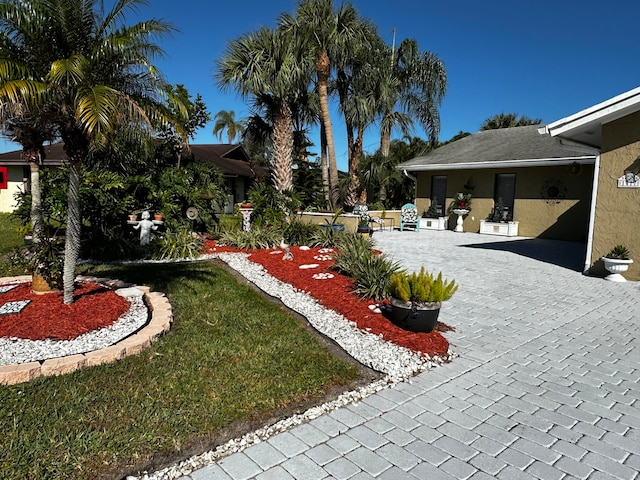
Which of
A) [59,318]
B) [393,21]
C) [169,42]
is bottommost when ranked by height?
[59,318]

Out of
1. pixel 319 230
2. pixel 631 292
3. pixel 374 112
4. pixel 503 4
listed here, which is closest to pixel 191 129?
pixel 319 230

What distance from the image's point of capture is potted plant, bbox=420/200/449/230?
17.1m

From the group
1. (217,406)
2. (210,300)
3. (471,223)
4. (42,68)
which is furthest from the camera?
(471,223)

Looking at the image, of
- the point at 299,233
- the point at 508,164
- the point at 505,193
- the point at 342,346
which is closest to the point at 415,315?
the point at 342,346

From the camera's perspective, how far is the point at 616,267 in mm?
8070

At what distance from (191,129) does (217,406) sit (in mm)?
11387

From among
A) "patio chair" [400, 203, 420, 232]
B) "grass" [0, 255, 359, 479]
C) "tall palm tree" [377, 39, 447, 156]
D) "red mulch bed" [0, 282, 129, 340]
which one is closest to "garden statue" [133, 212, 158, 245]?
"red mulch bed" [0, 282, 129, 340]

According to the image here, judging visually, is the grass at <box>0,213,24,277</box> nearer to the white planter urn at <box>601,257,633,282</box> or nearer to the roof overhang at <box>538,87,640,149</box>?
the roof overhang at <box>538,87,640,149</box>

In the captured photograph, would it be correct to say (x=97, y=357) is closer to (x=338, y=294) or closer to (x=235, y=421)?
(x=235, y=421)

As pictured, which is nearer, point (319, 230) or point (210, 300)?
point (210, 300)

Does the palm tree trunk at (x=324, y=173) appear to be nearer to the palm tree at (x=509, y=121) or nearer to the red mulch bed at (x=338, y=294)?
the red mulch bed at (x=338, y=294)

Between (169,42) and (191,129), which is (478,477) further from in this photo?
(191,129)

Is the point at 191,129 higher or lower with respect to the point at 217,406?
higher

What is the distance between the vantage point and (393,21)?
19.3 meters
